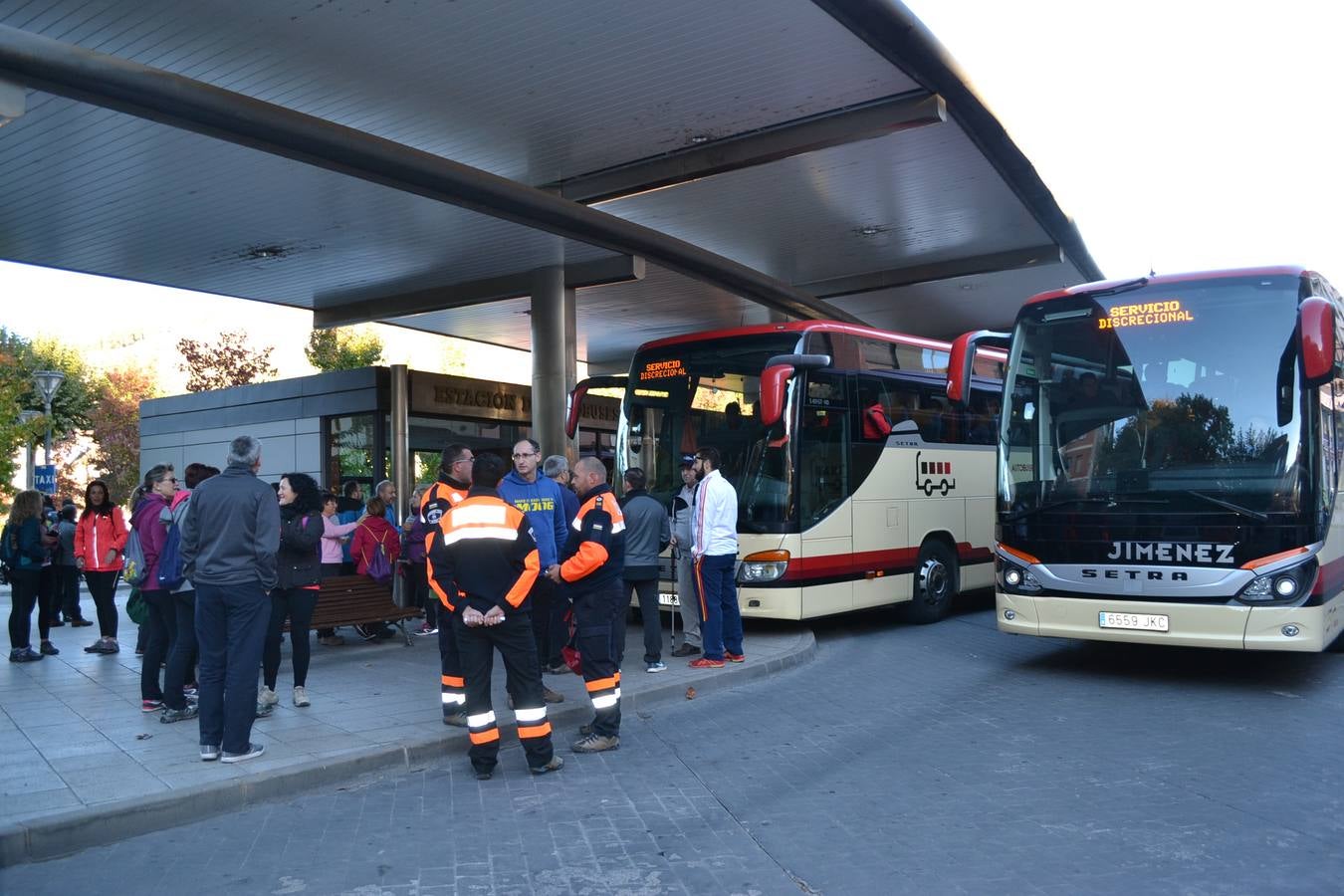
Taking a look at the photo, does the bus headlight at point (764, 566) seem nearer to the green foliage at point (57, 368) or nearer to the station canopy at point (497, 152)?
the station canopy at point (497, 152)

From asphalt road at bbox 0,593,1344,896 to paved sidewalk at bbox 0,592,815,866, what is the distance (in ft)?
0.58

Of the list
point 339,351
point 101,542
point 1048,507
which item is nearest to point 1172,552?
point 1048,507

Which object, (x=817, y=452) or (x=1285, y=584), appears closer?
(x=1285, y=584)

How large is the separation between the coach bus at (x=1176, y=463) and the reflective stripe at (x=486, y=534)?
191 inches

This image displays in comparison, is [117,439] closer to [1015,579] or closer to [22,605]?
[22,605]

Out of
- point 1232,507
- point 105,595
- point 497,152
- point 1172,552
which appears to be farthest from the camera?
point 497,152

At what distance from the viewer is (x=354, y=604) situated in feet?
35.6

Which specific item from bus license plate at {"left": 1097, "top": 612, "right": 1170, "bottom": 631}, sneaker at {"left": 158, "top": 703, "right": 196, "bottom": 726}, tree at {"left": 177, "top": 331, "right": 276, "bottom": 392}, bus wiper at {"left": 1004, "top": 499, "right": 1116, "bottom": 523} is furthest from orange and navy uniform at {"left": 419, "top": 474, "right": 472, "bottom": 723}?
tree at {"left": 177, "top": 331, "right": 276, "bottom": 392}

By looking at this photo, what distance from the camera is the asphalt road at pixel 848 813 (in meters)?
4.67

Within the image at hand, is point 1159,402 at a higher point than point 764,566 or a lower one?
higher

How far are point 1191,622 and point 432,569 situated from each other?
577 cm

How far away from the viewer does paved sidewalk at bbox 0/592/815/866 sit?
5484 mm

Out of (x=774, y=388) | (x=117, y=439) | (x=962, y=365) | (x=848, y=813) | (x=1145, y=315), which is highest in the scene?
(x=117, y=439)

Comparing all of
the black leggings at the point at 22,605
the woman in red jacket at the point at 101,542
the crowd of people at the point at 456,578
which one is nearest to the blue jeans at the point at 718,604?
the crowd of people at the point at 456,578
